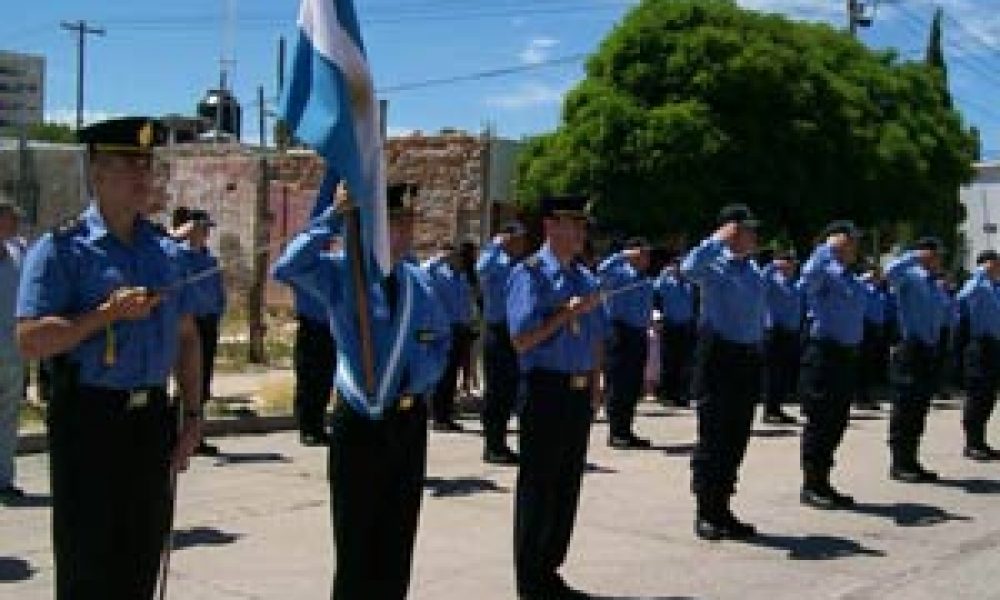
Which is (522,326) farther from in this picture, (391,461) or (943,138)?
(943,138)

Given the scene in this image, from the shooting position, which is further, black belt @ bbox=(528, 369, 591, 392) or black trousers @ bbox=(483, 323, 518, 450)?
black trousers @ bbox=(483, 323, 518, 450)

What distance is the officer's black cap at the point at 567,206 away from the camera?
7.36 metres

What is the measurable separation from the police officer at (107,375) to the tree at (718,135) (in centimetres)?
1584

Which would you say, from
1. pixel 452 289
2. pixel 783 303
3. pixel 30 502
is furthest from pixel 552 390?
pixel 783 303

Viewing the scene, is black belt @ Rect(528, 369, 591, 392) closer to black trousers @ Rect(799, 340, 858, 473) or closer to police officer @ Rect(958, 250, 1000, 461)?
black trousers @ Rect(799, 340, 858, 473)

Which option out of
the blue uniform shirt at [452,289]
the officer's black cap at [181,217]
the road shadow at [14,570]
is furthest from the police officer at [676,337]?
the road shadow at [14,570]

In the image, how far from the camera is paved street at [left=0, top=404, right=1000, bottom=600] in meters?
7.65

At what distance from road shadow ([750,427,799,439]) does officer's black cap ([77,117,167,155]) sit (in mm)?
11068

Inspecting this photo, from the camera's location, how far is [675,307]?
18.2 m

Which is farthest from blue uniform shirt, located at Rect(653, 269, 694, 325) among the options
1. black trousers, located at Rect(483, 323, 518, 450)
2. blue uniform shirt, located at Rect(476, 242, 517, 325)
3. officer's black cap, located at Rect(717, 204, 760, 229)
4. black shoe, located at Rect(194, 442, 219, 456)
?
officer's black cap, located at Rect(717, 204, 760, 229)

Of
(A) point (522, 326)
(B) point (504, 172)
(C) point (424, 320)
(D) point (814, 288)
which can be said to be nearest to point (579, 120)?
(B) point (504, 172)

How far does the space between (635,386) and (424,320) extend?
911 centimetres

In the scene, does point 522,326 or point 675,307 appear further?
point 675,307

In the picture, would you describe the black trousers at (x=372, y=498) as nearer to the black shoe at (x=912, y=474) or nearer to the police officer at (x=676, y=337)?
the black shoe at (x=912, y=474)
